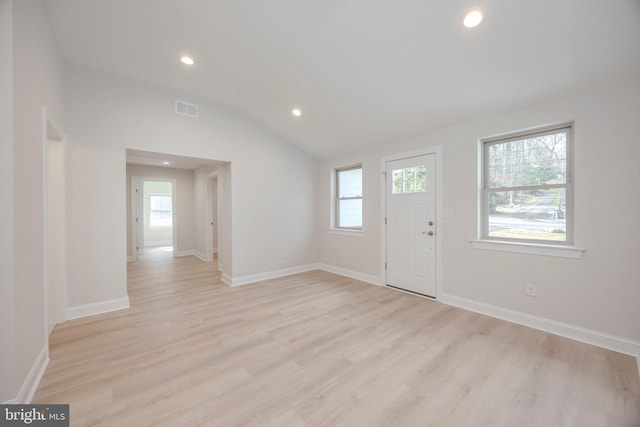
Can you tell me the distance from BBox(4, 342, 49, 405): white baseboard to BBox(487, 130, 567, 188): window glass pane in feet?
15.1

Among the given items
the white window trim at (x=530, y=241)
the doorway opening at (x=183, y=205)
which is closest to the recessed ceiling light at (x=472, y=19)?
the white window trim at (x=530, y=241)

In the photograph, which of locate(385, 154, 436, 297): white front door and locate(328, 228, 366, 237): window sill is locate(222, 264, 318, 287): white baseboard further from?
locate(385, 154, 436, 297): white front door

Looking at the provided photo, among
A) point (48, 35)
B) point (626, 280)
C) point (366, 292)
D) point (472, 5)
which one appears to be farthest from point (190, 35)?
point (626, 280)

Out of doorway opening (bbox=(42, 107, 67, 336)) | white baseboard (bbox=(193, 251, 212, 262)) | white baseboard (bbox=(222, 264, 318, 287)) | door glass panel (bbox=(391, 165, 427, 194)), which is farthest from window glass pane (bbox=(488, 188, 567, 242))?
white baseboard (bbox=(193, 251, 212, 262))

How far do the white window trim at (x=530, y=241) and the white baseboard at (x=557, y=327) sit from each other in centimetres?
69

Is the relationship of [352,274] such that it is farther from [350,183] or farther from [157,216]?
[157,216]

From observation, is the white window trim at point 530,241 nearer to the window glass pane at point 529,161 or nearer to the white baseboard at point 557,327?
the window glass pane at point 529,161

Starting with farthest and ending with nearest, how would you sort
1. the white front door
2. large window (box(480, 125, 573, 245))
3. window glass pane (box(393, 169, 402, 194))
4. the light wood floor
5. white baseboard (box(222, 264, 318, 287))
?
white baseboard (box(222, 264, 318, 287))
window glass pane (box(393, 169, 402, 194))
the white front door
large window (box(480, 125, 573, 245))
the light wood floor

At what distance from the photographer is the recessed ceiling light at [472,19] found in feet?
6.38

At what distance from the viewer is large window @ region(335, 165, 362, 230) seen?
4.83m

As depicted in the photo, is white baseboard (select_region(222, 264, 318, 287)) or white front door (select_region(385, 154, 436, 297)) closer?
white front door (select_region(385, 154, 436, 297))

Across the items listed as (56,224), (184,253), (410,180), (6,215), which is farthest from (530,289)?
(184,253)

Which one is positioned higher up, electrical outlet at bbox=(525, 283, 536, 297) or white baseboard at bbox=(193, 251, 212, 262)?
electrical outlet at bbox=(525, 283, 536, 297)

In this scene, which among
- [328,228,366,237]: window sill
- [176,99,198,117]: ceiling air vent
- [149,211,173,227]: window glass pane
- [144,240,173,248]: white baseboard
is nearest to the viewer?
[176,99,198,117]: ceiling air vent
